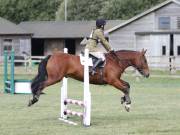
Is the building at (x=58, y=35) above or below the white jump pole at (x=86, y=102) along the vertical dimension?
above

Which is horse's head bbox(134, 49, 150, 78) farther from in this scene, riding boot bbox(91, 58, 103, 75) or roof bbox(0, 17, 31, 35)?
roof bbox(0, 17, 31, 35)

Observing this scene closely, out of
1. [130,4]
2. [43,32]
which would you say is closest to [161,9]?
[43,32]

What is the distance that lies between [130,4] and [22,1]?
1915cm

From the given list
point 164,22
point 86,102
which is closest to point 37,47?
point 164,22

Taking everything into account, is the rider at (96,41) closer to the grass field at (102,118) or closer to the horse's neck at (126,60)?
the horse's neck at (126,60)

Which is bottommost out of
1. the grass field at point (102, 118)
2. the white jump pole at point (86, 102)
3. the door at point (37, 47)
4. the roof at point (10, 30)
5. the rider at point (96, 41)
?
the grass field at point (102, 118)

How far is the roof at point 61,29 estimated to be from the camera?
66750 mm

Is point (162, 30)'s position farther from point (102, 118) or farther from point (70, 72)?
point (70, 72)

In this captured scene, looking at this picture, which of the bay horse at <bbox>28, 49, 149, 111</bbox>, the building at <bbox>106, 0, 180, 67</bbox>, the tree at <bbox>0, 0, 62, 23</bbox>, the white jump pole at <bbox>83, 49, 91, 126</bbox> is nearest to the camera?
the white jump pole at <bbox>83, 49, 91, 126</bbox>

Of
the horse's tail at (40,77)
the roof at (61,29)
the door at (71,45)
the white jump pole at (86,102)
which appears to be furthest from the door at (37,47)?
the white jump pole at (86,102)

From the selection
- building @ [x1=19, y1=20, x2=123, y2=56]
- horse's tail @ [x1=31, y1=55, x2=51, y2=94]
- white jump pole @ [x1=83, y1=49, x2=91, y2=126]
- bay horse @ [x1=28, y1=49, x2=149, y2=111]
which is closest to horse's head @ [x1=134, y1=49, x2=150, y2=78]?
bay horse @ [x1=28, y1=49, x2=149, y2=111]

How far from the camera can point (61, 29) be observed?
68438 millimetres

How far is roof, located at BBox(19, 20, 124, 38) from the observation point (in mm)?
66750

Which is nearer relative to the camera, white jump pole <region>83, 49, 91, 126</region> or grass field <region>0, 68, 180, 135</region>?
grass field <region>0, 68, 180, 135</region>
